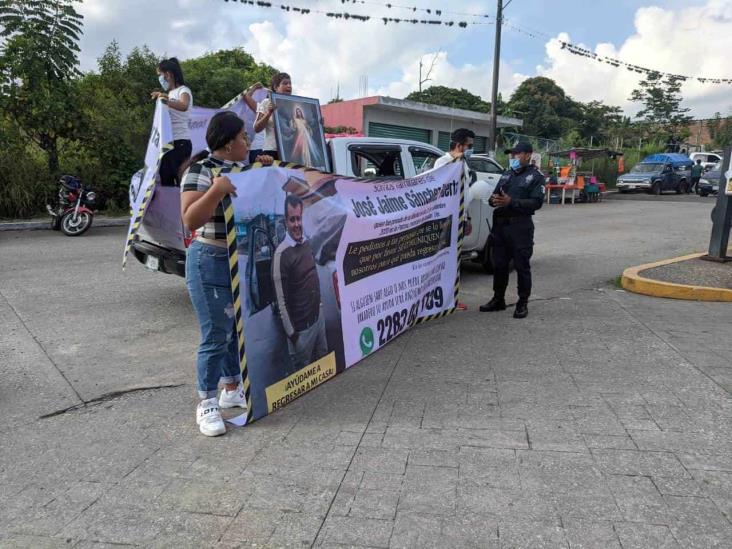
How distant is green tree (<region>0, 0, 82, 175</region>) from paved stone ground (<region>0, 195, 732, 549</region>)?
8733 mm

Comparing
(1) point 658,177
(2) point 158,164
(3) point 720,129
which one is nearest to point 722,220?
(2) point 158,164

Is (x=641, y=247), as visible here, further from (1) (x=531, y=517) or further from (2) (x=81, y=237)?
(2) (x=81, y=237)

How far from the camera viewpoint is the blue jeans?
3264 millimetres

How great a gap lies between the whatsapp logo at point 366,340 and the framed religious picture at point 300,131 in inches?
81.6

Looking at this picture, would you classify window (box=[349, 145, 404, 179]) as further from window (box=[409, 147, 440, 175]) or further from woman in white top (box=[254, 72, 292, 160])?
woman in white top (box=[254, 72, 292, 160])

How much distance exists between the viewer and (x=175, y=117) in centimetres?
588

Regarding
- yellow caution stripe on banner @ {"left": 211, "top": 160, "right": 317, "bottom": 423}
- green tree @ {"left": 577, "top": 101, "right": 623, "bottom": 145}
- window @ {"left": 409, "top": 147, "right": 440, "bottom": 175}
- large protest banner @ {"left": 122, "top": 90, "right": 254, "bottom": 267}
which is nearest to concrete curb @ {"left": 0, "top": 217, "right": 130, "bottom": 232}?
large protest banner @ {"left": 122, "top": 90, "right": 254, "bottom": 267}

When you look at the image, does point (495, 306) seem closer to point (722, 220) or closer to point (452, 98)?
point (722, 220)

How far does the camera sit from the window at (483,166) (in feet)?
29.7

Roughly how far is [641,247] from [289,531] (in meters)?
10.6

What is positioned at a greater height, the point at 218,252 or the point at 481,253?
the point at 218,252

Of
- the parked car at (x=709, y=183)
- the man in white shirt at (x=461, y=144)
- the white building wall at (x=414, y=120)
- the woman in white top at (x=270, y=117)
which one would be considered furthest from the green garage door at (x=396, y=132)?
the man in white shirt at (x=461, y=144)

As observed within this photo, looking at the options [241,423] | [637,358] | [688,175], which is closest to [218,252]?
[241,423]

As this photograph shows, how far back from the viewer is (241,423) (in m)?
3.44
